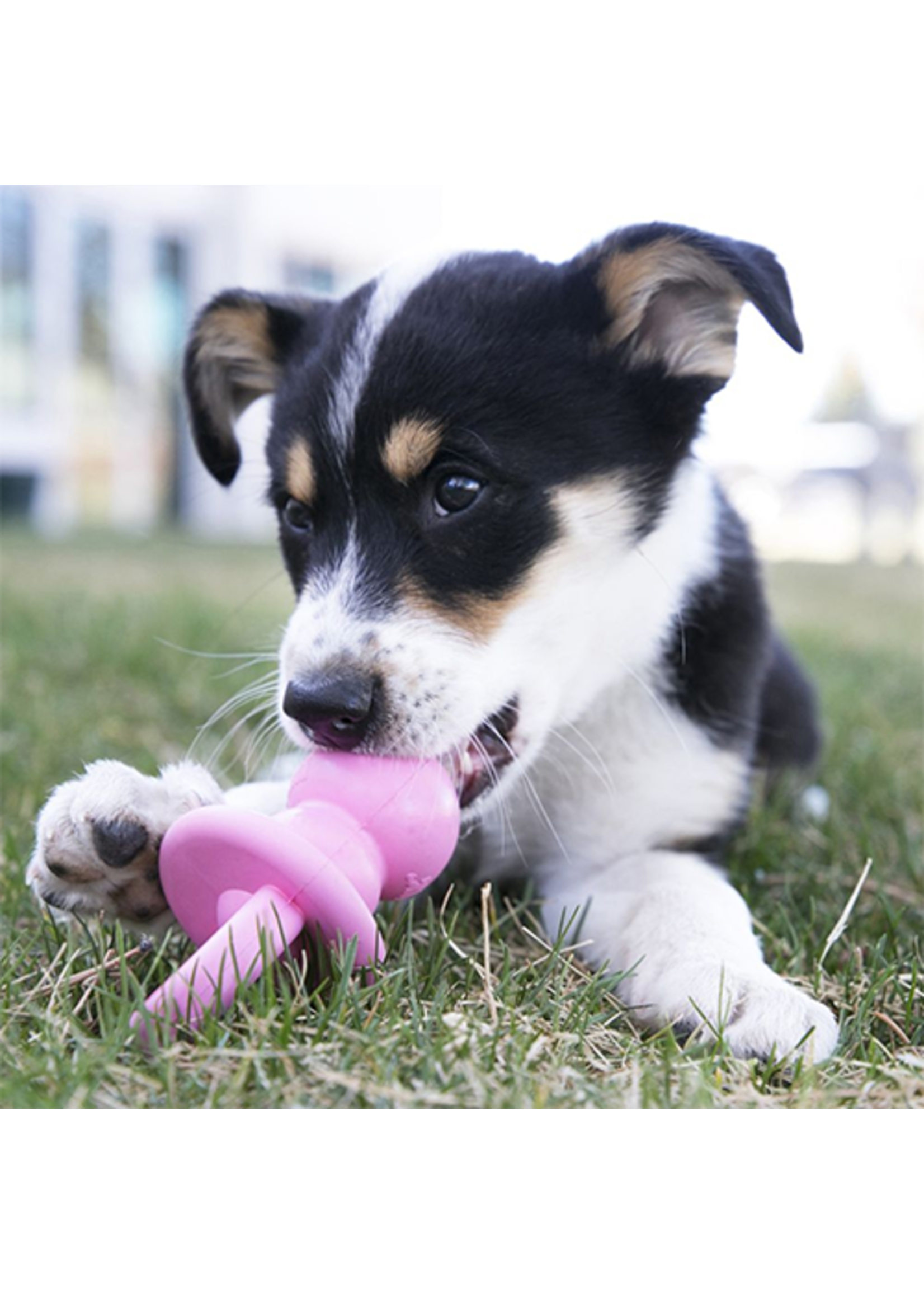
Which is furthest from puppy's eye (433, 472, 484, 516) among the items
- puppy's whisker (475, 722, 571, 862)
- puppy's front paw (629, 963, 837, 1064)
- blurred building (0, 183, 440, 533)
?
blurred building (0, 183, 440, 533)

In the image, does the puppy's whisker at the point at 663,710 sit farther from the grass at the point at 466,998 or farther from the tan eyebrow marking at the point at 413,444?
the tan eyebrow marking at the point at 413,444

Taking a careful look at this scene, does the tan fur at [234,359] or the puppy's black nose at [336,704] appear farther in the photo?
the tan fur at [234,359]

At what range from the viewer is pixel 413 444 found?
7.22 feet

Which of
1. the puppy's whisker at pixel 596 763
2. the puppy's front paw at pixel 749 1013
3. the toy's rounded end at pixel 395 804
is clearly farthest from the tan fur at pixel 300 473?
the puppy's front paw at pixel 749 1013

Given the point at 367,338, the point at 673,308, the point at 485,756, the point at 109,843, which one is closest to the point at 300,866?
the point at 109,843

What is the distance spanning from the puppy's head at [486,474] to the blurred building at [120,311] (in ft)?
45.5

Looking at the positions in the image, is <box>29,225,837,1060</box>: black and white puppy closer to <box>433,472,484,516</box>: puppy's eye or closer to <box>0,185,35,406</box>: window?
<box>433,472,484,516</box>: puppy's eye

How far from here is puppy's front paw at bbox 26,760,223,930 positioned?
1906mm

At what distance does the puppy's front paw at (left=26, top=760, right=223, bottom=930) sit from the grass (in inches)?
2.1

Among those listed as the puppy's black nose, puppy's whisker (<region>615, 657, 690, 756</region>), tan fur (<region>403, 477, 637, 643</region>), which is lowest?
puppy's whisker (<region>615, 657, 690, 756</region>)

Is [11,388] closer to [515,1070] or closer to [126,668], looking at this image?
[126,668]

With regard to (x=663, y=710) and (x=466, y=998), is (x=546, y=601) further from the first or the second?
(x=466, y=998)

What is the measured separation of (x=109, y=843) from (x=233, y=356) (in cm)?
147

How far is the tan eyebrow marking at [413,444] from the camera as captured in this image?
86.7 inches
